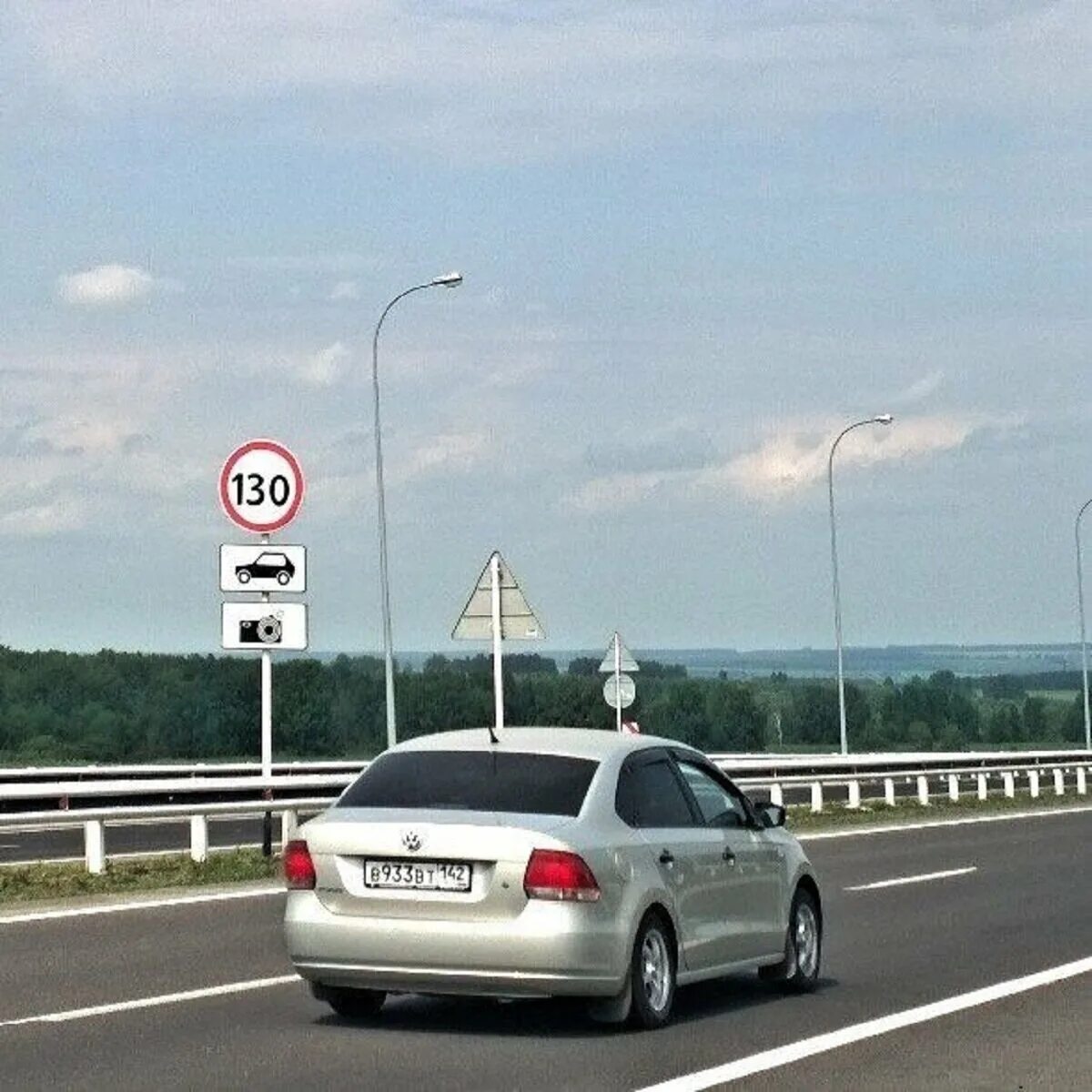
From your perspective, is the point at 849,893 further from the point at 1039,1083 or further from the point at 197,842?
the point at 1039,1083

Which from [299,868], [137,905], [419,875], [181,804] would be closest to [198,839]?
[137,905]

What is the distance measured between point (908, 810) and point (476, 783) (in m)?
32.5

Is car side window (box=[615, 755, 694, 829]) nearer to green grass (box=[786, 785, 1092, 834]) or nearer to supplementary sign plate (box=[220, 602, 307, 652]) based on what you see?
supplementary sign plate (box=[220, 602, 307, 652])

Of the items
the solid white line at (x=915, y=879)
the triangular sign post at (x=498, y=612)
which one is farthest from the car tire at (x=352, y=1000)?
the triangular sign post at (x=498, y=612)

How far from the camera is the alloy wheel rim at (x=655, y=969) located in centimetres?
1279

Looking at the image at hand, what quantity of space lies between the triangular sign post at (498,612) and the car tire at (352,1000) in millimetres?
17444

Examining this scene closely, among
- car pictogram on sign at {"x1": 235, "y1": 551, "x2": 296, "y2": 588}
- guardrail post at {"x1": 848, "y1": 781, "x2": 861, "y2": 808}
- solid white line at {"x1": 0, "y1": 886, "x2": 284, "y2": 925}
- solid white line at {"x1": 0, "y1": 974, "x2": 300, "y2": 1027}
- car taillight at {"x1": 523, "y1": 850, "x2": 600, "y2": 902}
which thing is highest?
car pictogram on sign at {"x1": 235, "y1": 551, "x2": 296, "y2": 588}

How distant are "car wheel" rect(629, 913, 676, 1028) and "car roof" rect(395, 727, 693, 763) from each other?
0.85 metres

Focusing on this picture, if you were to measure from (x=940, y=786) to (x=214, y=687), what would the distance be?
2208cm

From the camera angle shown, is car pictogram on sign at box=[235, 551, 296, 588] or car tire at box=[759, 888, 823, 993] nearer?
car tire at box=[759, 888, 823, 993]

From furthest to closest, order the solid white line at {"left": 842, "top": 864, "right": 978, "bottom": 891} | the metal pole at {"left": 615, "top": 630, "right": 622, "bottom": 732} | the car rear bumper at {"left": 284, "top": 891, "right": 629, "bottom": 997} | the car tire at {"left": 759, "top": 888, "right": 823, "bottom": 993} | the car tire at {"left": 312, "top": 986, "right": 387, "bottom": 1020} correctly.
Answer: the metal pole at {"left": 615, "top": 630, "right": 622, "bottom": 732}, the solid white line at {"left": 842, "top": 864, "right": 978, "bottom": 891}, the car tire at {"left": 759, "top": 888, "right": 823, "bottom": 993}, the car tire at {"left": 312, "top": 986, "right": 387, "bottom": 1020}, the car rear bumper at {"left": 284, "top": 891, "right": 629, "bottom": 997}

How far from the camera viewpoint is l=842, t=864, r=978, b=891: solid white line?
2423 cm

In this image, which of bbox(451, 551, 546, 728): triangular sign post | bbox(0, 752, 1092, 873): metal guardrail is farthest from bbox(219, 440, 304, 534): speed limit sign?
bbox(451, 551, 546, 728): triangular sign post

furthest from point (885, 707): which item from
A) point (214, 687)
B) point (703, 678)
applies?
point (214, 687)
